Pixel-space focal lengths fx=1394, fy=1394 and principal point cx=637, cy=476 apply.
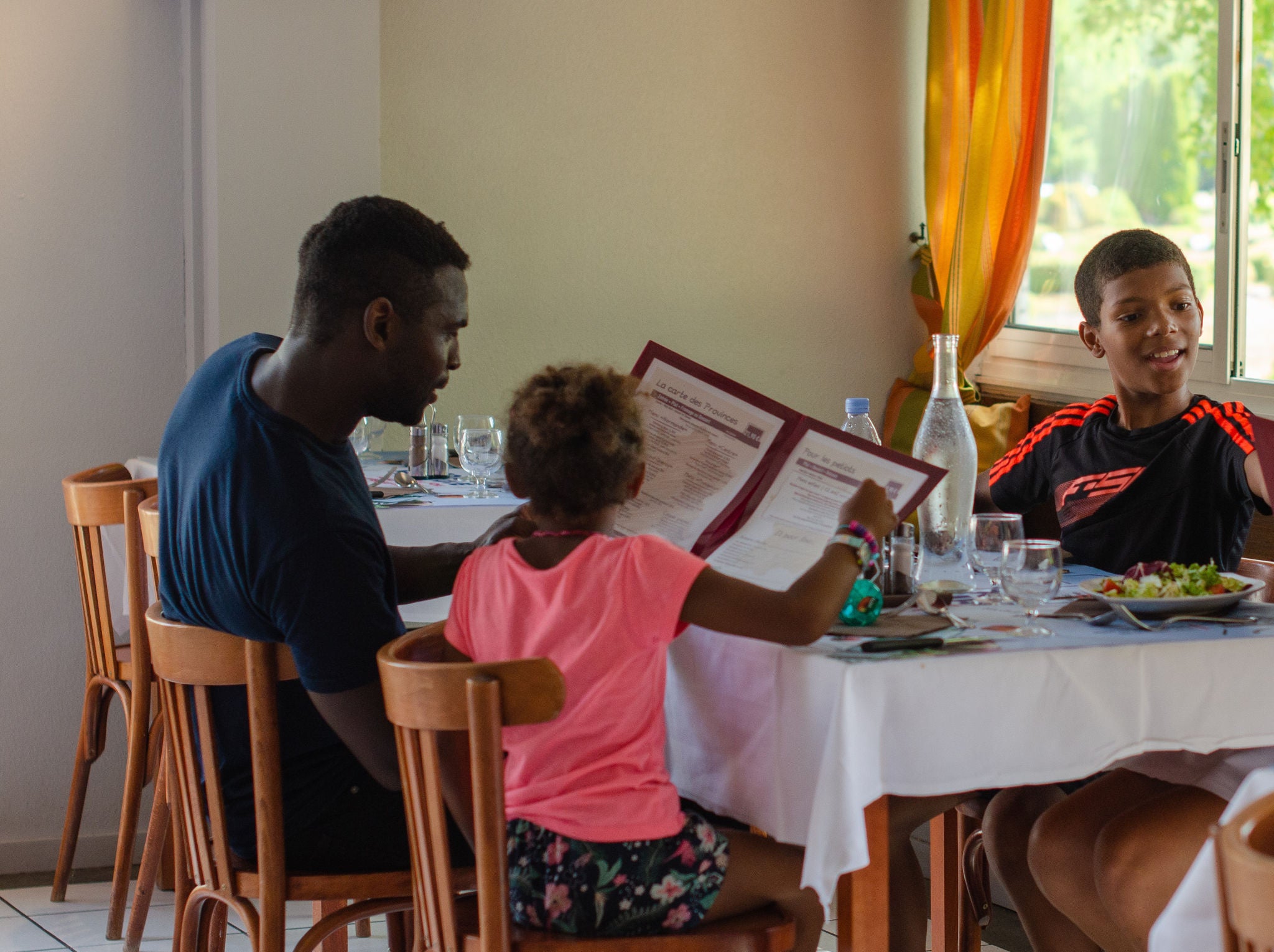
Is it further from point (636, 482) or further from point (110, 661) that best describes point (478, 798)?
point (110, 661)

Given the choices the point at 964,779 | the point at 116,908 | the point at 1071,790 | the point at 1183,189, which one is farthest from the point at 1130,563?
the point at 116,908

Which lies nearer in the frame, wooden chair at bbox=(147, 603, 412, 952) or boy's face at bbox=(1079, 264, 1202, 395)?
wooden chair at bbox=(147, 603, 412, 952)

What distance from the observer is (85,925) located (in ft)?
8.95

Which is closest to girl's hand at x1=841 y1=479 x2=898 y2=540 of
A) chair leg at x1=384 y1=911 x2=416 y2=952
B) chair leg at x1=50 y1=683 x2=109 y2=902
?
chair leg at x1=384 y1=911 x2=416 y2=952

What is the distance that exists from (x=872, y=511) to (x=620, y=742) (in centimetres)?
40

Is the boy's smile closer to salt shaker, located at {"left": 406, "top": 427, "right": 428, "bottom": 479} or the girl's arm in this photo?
the girl's arm

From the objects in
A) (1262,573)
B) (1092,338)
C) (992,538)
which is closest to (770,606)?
(992,538)

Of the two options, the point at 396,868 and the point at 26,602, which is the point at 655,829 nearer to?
the point at 396,868

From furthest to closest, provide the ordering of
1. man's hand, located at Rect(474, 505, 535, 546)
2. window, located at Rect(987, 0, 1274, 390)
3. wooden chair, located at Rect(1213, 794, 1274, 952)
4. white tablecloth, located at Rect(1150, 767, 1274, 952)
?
window, located at Rect(987, 0, 1274, 390) < man's hand, located at Rect(474, 505, 535, 546) < white tablecloth, located at Rect(1150, 767, 1274, 952) < wooden chair, located at Rect(1213, 794, 1274, 952)

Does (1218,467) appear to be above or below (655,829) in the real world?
above

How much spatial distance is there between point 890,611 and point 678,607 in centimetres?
34

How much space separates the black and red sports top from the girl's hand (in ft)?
2.26

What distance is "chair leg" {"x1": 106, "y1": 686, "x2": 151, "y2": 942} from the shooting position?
2.47 m

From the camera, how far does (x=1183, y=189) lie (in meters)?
3.55
